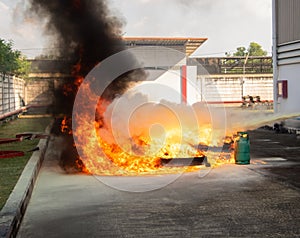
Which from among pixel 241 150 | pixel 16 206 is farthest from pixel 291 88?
pixel 16 206

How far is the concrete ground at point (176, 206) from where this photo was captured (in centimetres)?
543

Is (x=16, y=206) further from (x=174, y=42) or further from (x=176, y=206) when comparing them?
(x=174, y=42)

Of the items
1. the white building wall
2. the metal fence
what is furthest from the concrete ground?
the metal fence

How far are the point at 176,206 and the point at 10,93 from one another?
2438 centimetres

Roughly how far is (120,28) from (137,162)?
423cm

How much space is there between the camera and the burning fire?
32.7 ft

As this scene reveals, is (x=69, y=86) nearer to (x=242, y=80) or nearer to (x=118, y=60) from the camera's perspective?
(x=118, y=60)

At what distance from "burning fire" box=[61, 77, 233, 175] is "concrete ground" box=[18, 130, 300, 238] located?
784mm

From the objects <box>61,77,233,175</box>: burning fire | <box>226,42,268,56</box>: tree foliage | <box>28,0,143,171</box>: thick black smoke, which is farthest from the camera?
<box>226,42,268,56</box>: tree foliage

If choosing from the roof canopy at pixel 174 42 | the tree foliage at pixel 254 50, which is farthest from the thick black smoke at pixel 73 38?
the tree foliage at pixel 254 50

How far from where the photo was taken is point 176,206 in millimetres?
6566

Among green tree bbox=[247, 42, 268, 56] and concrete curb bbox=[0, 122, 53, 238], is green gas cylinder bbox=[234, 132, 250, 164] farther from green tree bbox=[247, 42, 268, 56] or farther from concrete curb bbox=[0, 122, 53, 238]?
green tree bbox=[247, 42, 268, 56]

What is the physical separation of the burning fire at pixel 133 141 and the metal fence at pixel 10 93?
15083 millimetres

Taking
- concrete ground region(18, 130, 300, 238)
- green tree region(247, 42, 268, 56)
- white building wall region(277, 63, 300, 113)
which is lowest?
concrete ground region(18, 130, 300, 238)
